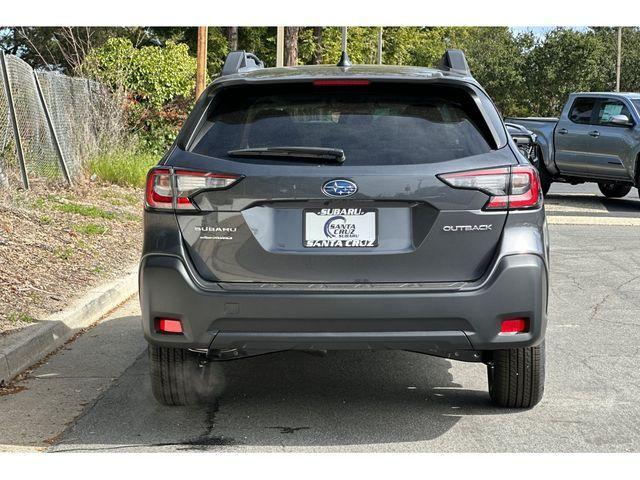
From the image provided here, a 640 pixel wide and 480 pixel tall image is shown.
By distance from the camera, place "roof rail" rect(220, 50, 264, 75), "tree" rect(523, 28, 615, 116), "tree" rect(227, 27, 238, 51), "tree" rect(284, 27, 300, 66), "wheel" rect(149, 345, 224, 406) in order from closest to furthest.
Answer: "wheel" rect(149, 345, 224, 406) → "roof rail" rect(220, 50, 264, 75) → "tree" rect(284, 27, 300, 66) → "tree" rect(227, 27, 238, 51) → "tree" rect(523, 28, 615, 116)

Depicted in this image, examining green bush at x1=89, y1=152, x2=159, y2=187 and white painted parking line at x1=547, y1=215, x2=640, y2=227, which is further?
green bush at x1=89, y1=152, x2=159, y2=187

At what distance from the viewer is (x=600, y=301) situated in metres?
9.38

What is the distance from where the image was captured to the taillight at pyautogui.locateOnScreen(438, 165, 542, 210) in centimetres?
506

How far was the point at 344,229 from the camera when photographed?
5020 millimetres

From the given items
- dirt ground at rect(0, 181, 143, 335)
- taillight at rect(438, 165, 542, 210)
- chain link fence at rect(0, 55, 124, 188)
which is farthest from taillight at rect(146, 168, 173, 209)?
chain link fence at rect(0, 55, 124, 188)

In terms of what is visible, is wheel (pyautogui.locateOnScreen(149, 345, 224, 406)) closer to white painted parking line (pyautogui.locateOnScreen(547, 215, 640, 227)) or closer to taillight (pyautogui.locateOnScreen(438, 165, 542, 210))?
taillight (pyautogui.locateOnScreen(438, 165, 542, 210))

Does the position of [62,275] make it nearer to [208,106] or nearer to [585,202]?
[208,106]

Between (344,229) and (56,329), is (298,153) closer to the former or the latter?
(344,229)

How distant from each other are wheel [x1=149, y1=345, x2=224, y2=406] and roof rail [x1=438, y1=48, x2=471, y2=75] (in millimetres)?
2080

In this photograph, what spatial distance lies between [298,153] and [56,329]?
327 centimetres

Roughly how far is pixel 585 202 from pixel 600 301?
11.0m

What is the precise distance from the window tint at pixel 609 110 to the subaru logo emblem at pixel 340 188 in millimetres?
14699
